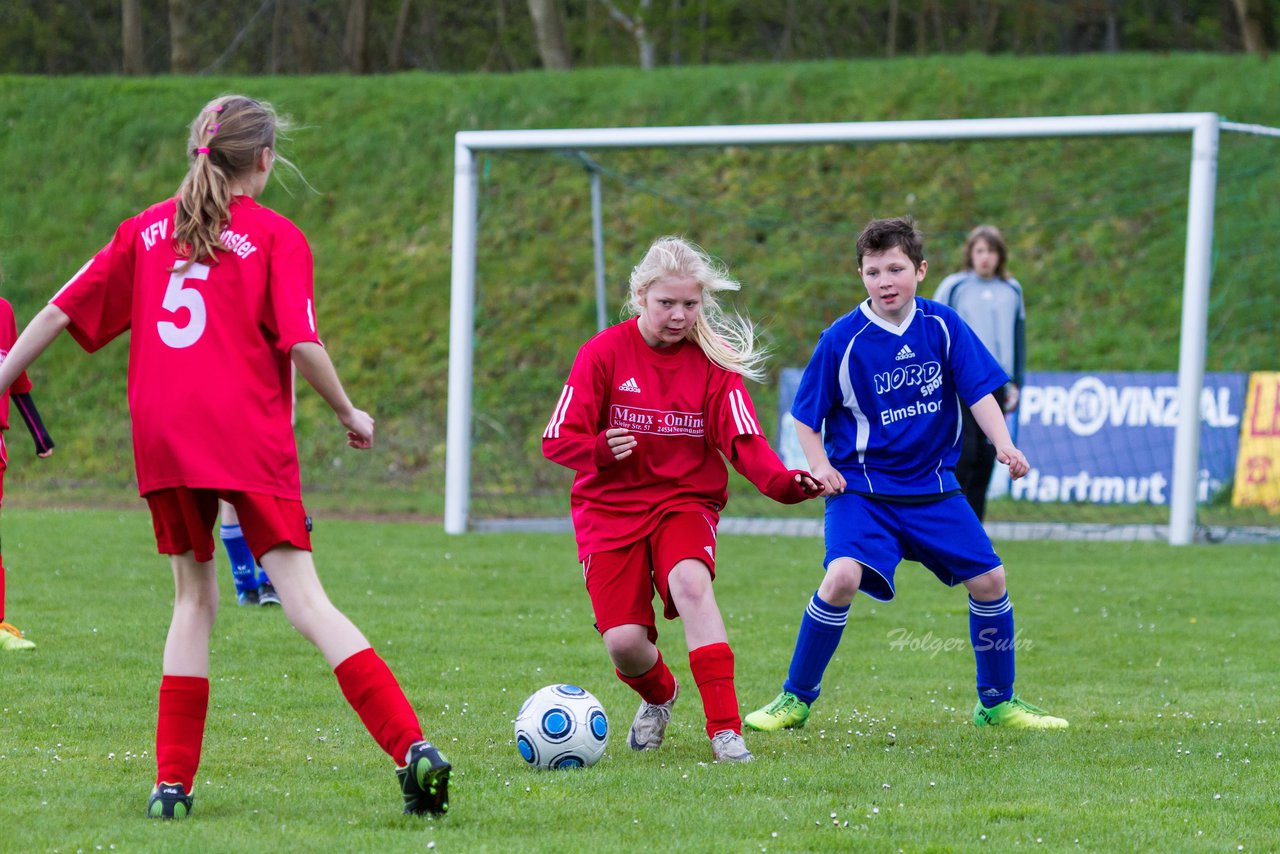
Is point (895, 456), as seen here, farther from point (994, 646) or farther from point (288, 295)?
point (288, 295)

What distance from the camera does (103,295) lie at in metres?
3.92

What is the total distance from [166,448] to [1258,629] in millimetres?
6003

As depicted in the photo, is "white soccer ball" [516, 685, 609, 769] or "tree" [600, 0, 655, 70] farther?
"tree" [600, 0, 655, 70]

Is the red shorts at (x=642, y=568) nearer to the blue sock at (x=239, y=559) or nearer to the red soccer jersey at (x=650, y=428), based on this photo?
the red soccer jersey at (x=650, y=428)

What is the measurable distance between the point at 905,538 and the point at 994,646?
51 centimetres

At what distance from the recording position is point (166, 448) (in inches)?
149

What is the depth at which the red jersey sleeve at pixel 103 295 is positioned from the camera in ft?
12.8

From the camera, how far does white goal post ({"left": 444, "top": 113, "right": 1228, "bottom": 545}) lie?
11492mm

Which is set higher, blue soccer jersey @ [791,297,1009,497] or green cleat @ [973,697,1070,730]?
blue soccer jersey @ [791,297,1009,497]

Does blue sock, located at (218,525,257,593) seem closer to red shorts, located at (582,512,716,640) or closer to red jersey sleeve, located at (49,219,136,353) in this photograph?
red shorts, located at (582,512,716,640)

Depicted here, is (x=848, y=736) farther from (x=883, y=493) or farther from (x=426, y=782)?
(x=426, y=782)

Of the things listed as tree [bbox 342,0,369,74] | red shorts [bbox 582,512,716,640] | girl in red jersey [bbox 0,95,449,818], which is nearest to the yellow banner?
red shorts [bbox 582,512,716,640]

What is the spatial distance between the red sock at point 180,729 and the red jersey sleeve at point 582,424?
131 cm

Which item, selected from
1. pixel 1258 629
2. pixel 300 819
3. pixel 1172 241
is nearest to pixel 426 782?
pixel 300 819
